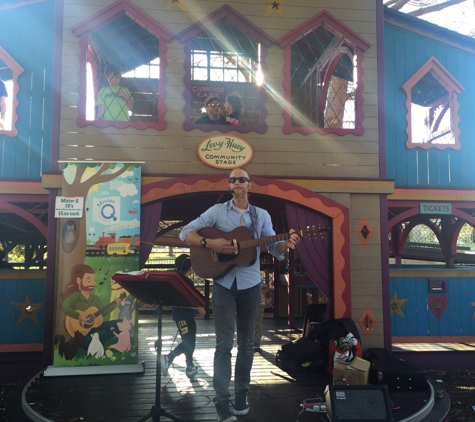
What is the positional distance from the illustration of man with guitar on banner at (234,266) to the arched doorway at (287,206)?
2010mm

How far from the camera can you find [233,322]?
382cm

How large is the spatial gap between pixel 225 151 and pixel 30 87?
3.36 meters

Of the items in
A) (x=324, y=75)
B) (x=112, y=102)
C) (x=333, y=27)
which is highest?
(x=324, y=75)

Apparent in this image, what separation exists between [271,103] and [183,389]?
3.84 m

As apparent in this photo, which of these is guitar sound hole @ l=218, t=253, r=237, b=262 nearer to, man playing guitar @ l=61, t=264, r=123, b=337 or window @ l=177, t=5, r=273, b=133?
man playing guitar @ l=61, t=264, r=123, b=337

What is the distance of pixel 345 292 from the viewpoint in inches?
238

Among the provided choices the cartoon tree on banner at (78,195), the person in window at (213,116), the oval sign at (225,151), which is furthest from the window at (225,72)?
the cartoon tree on banner at (78,195)

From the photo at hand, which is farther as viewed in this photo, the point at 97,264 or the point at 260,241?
the point at 97,264

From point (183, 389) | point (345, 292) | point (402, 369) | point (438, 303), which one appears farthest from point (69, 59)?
point (438, 303)

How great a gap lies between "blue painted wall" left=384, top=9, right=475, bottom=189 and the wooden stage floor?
3.92 meters

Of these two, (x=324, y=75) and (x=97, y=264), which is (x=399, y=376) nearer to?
(x=97, y=264)

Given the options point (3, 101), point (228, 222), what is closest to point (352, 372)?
point (228, 222)

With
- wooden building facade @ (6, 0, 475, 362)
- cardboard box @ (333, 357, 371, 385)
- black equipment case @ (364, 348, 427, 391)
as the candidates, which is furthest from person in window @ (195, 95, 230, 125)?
black equipment case @ (364, 348, 427, 391)

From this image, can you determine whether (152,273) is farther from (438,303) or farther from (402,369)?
(438,303)
